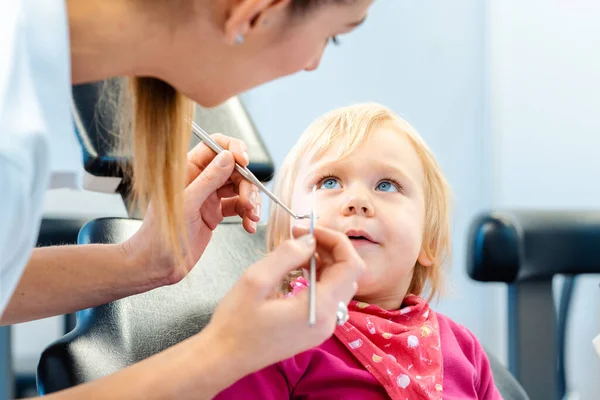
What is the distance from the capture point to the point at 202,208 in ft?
3.87

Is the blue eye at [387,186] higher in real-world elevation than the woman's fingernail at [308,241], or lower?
higher

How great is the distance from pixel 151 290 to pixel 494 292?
5.80 ft

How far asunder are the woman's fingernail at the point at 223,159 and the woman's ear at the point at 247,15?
29 cm

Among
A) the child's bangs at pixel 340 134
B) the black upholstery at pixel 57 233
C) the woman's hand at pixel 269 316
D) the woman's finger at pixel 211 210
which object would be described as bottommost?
the woman's hand at pixel 269 316

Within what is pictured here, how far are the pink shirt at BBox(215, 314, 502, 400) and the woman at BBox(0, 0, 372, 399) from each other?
0.18 metres

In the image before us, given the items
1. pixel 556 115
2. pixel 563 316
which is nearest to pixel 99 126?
pixel 563 316

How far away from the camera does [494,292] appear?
268 centimetres

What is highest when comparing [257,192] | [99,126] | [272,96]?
[272,96]

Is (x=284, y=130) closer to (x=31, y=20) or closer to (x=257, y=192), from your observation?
(x=257, y=192)

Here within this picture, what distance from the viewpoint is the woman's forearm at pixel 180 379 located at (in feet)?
2.53

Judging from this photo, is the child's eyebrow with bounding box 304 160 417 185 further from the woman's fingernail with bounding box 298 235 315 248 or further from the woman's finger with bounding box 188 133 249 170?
the woman's fingernail with bounding box 298 235 315 248


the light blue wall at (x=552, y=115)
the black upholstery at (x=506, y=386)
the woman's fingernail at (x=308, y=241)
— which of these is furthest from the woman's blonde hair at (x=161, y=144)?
the light blue wall at (x=552, y=115)

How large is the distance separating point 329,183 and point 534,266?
18.6 inches

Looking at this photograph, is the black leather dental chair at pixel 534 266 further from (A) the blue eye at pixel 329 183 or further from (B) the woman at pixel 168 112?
(B) the woman at pixel 168 112
